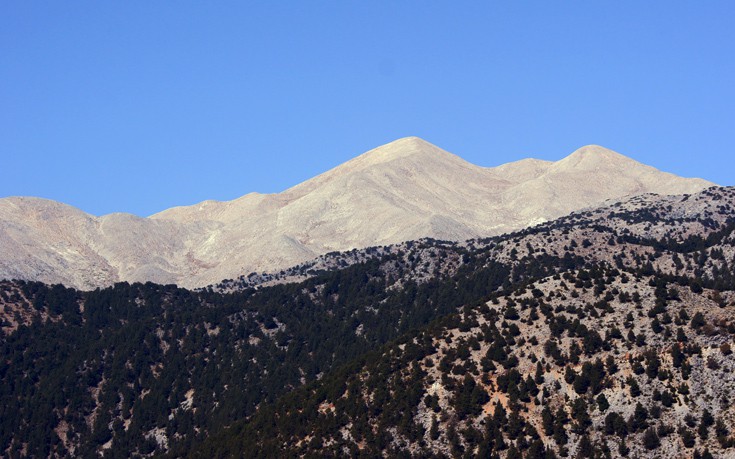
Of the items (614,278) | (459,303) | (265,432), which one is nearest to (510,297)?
(614,278)

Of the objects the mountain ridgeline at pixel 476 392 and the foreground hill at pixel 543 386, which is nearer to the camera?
the foreground hill at pixel 543 386

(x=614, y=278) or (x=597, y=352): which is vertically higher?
(x=614, y=278)

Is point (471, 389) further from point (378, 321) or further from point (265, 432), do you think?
point (378, 321)

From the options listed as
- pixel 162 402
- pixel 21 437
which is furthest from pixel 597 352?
pixel 21 437

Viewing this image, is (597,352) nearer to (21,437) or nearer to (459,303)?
(459,303)

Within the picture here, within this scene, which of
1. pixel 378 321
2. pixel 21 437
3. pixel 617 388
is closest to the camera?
pixel 617 388

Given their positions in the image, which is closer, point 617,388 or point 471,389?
point 617,388

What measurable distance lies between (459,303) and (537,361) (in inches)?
2518

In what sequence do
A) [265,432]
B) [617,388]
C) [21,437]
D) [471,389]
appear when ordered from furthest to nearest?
[21,437] → [265,432] → [471,389] → [617,388]

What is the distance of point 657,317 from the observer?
118688mm

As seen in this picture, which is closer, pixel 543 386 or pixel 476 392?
pixel 543 386

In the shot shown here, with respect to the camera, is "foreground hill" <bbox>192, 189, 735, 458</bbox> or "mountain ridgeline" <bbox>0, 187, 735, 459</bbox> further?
"mountain ridgeline" <bbox>0, 187, 735, 459</bbox>

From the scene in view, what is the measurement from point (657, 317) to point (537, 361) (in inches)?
500

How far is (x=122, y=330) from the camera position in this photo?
7859 inches
